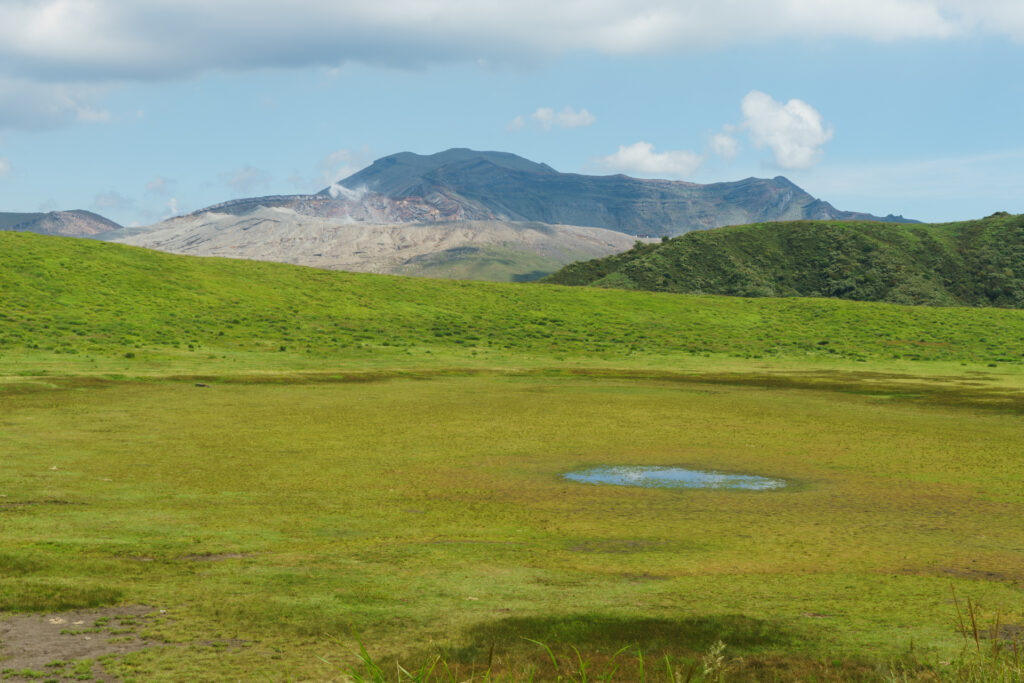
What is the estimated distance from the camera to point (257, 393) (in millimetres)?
34844

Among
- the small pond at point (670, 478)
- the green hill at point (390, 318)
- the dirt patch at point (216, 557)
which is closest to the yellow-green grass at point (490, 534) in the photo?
the dirt patch at point (216, 557)

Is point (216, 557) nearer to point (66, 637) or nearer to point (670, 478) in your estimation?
point (66, 637)

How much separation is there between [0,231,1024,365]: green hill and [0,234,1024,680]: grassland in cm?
981

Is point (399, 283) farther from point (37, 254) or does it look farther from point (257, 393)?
point (257, 393)

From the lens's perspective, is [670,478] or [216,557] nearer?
[216,557]

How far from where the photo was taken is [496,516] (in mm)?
14977

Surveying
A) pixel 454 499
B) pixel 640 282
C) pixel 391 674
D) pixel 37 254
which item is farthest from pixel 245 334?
pixel 640 282

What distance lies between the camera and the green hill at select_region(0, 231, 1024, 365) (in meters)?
56.7

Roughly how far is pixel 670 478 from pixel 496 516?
5.06 m

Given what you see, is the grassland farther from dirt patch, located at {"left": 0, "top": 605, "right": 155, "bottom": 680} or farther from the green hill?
the green hill

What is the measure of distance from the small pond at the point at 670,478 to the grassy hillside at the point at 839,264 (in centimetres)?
11292

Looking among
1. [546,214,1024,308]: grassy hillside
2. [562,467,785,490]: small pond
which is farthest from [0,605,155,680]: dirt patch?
[546,214,1024,308]: grassy hillside

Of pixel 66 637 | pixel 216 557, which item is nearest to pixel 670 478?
pixel 216 557

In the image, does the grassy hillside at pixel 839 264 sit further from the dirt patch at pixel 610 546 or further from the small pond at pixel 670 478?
the dirt patch at pixel 610 546
